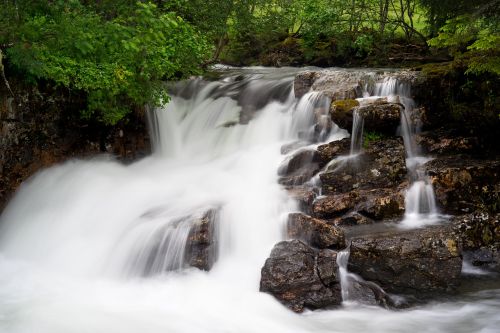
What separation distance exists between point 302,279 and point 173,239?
8.29 feet

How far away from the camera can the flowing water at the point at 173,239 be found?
624 centimetres

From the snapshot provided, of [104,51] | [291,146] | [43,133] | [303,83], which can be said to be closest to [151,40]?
[104,51]

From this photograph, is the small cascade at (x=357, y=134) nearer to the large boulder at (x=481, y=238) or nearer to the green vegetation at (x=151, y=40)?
the green vegetation at (x=151, y=40)

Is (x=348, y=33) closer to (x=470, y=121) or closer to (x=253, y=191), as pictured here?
(x=470, y=121)

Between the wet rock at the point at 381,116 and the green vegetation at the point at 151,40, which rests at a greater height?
the green vegetation at the point at 151,40

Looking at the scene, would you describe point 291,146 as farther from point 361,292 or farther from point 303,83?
point 361,292

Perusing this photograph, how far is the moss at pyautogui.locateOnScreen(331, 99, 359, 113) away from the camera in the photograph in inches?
388

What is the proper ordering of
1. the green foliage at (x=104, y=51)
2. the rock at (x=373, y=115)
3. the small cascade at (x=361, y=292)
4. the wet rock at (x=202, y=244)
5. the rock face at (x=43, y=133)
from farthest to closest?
the rock at (x=373, y=115), the rock face at (x=43, y=133), the wet rock at (x=202, y=244), the small cascade at (x=361, y=292), the green foliage at (x=104, y=51)

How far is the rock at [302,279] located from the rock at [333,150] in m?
3.25

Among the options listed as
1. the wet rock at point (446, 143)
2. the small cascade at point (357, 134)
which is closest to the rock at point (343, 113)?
the small cascade at point (357, 134)

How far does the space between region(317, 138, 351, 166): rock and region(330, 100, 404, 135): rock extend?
14.4 inches

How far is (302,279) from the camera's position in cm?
653

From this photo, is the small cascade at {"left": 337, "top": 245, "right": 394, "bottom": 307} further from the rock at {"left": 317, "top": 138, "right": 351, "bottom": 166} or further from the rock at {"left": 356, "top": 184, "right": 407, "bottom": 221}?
the rock at {"left": 317, "top": 138, "right": 351, "bottom": 166}

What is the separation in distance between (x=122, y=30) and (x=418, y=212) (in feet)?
19.6
